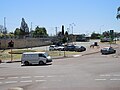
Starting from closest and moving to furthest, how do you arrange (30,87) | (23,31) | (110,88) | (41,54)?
(110,88) < (30,87) < (41,54) < (23,31)

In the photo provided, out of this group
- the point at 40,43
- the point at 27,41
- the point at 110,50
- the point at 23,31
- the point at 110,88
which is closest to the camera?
the point at 110,88

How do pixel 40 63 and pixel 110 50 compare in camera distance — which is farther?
pixel 110 50

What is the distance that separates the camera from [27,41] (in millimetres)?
113875

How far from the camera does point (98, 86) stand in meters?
20.2

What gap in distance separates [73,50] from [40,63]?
38.5m

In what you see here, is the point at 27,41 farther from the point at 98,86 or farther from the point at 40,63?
the point at 98,86

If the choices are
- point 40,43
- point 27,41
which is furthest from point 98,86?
point 40,43

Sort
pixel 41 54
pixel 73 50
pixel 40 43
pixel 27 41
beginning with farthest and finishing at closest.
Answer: pixel 40 43 < pixel 27 41 < pixel 73 50 < pixel 41 54

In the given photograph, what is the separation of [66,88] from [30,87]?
232 centimetres

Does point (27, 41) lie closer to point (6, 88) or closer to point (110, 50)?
point (110, 50)

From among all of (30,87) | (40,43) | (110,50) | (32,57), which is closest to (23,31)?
(40,43)

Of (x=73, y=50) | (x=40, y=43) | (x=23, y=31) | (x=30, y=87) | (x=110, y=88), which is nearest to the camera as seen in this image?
(x=110, y=88)

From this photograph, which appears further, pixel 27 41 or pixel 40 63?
pixel 27 41

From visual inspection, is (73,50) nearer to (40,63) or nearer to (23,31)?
(40,63)
